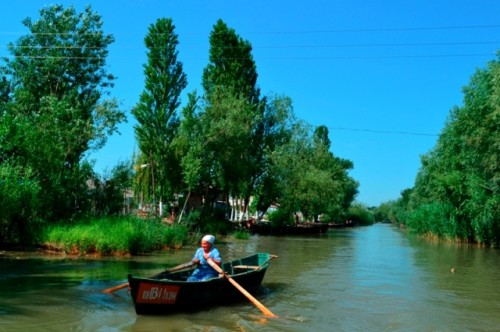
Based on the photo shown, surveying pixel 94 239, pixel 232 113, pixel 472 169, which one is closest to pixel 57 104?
pixel 94 239

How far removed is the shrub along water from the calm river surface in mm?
1068

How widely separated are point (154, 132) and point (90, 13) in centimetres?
1029

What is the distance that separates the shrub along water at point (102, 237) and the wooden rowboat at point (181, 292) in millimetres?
8635

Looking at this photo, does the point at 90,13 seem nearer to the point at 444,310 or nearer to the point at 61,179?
the point at 61,179

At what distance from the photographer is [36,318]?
10.5 metres

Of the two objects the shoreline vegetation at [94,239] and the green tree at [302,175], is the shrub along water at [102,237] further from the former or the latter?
the green tree at [302,175]

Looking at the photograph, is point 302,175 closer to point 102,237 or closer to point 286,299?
point 102,237

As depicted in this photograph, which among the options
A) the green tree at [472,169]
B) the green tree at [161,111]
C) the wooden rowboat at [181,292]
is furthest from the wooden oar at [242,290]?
the green tree at [161,111]

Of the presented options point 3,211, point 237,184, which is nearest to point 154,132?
point 237,184

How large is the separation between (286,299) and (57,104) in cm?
1775

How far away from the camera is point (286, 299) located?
45.7 ft

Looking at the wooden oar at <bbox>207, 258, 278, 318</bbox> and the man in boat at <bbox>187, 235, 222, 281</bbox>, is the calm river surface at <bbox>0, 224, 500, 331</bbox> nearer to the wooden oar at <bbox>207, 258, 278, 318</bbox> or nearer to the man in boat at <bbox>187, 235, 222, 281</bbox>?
the wooden oar at <bbox>207, 258, 278, 318</bbox>

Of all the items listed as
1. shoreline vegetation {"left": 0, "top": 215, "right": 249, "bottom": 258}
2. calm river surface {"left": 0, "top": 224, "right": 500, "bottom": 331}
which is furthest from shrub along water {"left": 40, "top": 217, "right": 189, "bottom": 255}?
calm river surface {"left": 0, "top": 224, "right": 500, "bottom": 331}

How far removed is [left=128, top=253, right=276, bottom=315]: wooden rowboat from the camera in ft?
33.9
